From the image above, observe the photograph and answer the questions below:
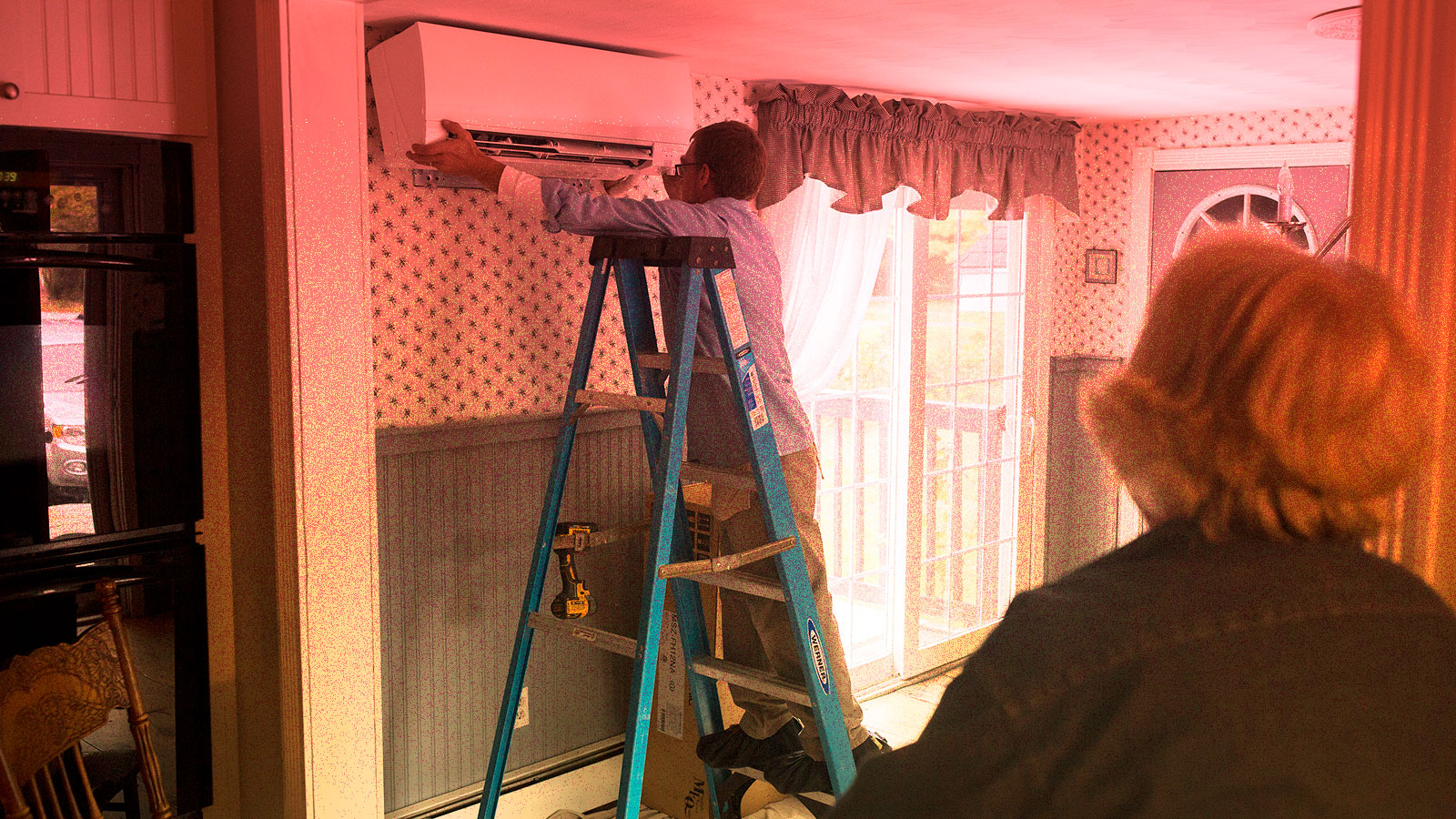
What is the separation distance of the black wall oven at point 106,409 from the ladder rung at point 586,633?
806 millimetres

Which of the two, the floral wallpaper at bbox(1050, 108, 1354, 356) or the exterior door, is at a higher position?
the floral wallpaper at bbox(1050, 108, 1354, 356)

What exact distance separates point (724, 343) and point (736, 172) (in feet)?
1.67

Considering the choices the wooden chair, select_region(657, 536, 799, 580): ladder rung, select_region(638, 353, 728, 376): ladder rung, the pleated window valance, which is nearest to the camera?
the wooden chair

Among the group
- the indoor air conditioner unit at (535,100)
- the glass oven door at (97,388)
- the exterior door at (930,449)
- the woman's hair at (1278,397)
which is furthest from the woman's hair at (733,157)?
the woman's hair at (1278,397)

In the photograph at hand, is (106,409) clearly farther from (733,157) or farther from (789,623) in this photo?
(789,623)

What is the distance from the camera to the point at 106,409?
250 cm

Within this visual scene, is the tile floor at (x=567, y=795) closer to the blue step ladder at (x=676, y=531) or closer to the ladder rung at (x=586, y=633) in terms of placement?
the blue step ladder at (x=676, y=531)

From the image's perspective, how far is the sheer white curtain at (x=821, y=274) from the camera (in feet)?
13.0

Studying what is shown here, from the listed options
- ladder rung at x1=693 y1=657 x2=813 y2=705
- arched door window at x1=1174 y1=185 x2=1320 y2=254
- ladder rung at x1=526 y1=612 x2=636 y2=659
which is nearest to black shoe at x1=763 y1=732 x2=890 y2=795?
ladder rung at x1=693 y1=657 x2=813 y2=705

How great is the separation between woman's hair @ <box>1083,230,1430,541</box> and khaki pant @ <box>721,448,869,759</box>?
1.93 meters

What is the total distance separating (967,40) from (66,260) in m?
2.25

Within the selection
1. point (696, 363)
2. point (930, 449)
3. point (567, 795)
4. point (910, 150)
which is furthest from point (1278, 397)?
point (930, 449)

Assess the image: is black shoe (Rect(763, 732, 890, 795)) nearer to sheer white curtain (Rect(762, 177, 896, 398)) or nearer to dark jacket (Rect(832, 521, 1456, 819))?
sheer white curtain (Rect(762, 177, 896, 398))

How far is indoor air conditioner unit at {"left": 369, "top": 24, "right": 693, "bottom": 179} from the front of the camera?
2607 millimetres
